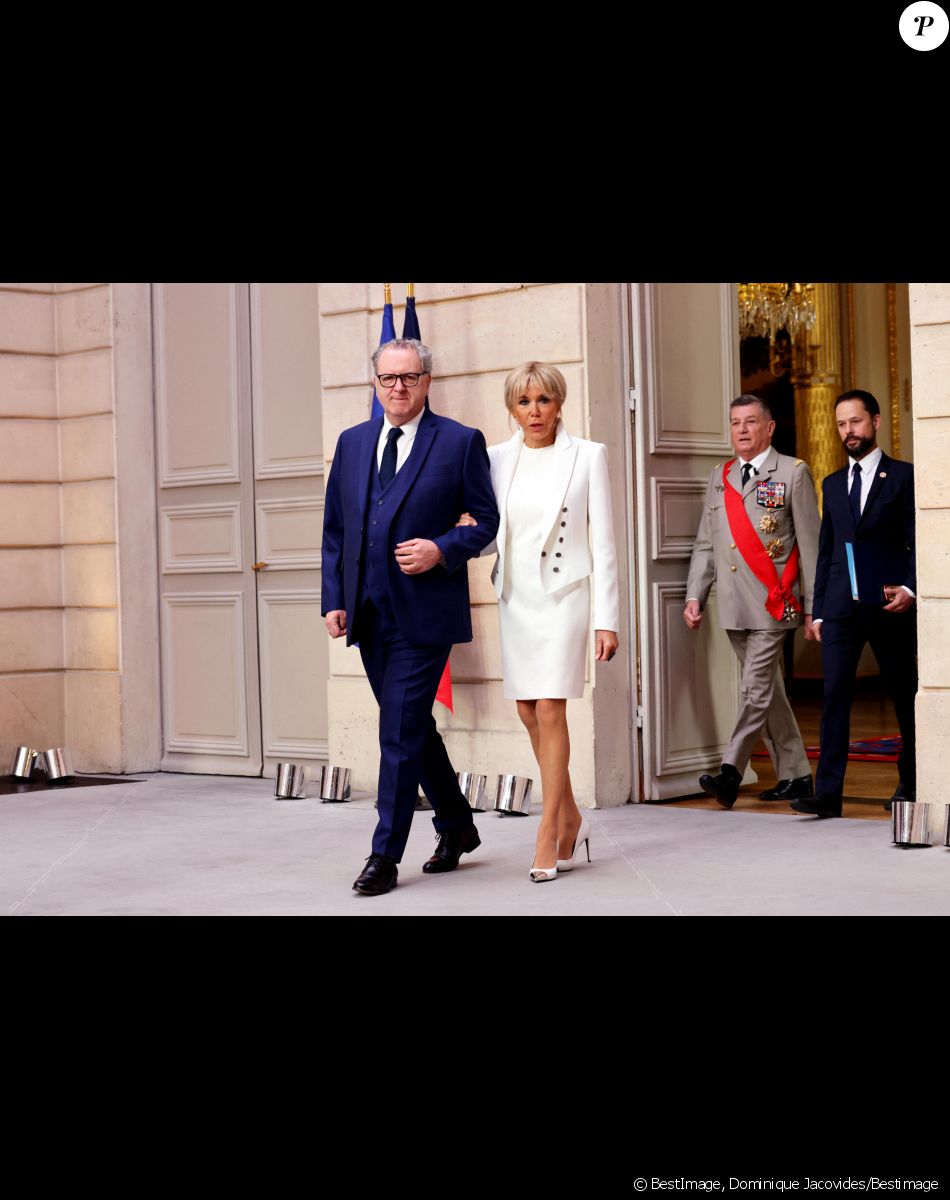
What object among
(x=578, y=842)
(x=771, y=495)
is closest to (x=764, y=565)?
(x=771, y=495)

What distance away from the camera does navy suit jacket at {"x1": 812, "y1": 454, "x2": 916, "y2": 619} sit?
6430 millimetres

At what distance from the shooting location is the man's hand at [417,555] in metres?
5.04

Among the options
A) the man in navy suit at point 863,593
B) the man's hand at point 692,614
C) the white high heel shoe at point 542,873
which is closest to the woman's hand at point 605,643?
the white high heel shoe at point 542,873

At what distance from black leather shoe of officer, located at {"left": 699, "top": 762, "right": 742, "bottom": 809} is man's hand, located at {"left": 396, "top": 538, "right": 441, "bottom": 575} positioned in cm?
227

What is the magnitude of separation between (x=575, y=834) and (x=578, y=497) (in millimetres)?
1171

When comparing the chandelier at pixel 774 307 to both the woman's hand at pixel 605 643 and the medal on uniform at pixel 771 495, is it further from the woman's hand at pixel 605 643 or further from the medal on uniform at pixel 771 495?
the woman's hand at pixel 605 643

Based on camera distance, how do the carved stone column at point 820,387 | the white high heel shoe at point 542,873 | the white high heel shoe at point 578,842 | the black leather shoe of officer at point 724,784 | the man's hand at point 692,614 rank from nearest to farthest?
the white high heel shoe at point 542,873 < the white high heel shoe at point 578,842 < the black leather shoe of officer at point 724,784 < the man's hand at point 692,614 < the carved stone column at point 820,387

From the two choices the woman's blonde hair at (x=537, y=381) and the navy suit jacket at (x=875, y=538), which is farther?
the navy suit jacket at (x=875, y=538)

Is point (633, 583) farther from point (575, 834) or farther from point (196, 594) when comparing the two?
point (196, 594)

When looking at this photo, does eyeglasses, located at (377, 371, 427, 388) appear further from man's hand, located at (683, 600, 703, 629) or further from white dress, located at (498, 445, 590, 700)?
man's hand, located at (683, 600, 703, 629)

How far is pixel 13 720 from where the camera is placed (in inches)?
Result: 353

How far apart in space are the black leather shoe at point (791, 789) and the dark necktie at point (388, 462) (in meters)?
2.78
